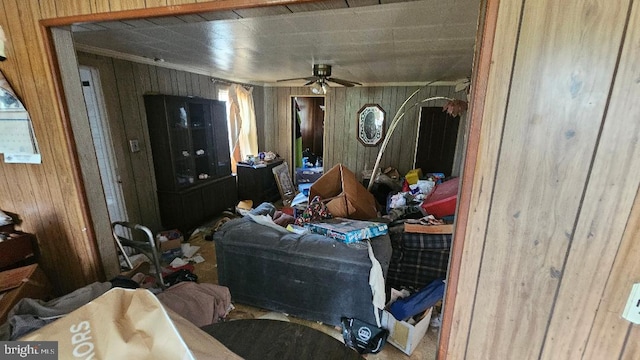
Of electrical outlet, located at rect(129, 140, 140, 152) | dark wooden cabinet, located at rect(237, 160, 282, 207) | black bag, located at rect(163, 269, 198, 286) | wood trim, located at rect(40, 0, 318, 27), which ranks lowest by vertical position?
black bag, located at rect(163, 269, 198, 286)

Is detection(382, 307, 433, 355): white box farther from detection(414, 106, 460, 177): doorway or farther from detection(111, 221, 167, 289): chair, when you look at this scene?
detection(414, 106, 460, 177): doorway

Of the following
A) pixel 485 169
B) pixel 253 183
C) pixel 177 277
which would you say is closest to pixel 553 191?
pixel 485 169

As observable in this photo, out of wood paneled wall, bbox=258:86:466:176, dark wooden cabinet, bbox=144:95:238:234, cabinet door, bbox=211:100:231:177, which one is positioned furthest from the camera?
wood paneled wall, bbox=258:86:466:176

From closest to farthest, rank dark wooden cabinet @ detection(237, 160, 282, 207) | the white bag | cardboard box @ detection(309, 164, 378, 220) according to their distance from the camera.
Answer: the white bag, cardboard box @ detection(309, 164, 378, 220), dark wooden cabinet @ detection(237, 160, 282, 207)

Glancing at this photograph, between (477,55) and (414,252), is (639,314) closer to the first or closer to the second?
(477,55)

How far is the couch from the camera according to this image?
5.87 ft

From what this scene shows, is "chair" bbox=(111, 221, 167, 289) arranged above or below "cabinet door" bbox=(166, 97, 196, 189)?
below

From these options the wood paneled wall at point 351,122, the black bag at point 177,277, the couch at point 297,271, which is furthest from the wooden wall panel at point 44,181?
the wood paneled wall at point 351,122

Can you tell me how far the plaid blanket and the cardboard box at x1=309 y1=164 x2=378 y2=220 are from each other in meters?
0.44

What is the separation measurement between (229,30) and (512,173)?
187 centimetres

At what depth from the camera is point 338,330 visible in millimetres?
1957

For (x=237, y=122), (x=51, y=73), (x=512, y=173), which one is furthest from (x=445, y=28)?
(x=237, y=122)

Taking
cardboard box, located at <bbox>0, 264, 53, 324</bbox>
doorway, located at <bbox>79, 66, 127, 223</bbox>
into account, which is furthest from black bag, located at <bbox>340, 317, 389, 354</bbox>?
doorway, located at <bbox>79, 66, 127, 223</bbox>

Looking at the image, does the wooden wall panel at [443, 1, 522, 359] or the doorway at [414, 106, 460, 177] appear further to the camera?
the doorway at [414, 106, 460, 177]
